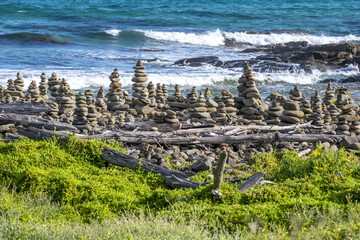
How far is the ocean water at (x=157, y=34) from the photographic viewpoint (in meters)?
25.5

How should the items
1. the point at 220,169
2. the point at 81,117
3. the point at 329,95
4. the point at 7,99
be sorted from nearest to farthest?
the point at 220,169
the point at 81,117
the point at 7,99
the point at 329,95

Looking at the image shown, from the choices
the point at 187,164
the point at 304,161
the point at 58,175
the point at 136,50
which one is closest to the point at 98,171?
the point at 58,175

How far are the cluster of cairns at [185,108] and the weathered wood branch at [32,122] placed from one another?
1.53ft

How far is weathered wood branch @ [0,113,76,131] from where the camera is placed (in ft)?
31.4

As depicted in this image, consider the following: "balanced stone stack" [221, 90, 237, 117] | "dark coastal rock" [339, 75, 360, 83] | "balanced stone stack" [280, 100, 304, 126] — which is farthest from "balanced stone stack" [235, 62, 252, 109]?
"dark coastal rock" [339, 75, 360, 83]

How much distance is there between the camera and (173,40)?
43344mm

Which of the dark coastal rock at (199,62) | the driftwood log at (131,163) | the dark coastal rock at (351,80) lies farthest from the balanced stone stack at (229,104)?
the dark coastal rock at (199,62)

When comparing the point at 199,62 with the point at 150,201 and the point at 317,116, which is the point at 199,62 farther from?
the point at 150,201

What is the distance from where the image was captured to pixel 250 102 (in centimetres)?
1320

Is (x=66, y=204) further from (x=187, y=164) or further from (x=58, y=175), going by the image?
(x=187, y=164)

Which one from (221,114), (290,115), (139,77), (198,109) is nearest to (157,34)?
(139,77)

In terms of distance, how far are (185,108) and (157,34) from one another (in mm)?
31532

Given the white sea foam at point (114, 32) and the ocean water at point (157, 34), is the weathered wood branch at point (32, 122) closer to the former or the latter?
the ocean water at point (157, 34)

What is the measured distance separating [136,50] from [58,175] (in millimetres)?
29980
